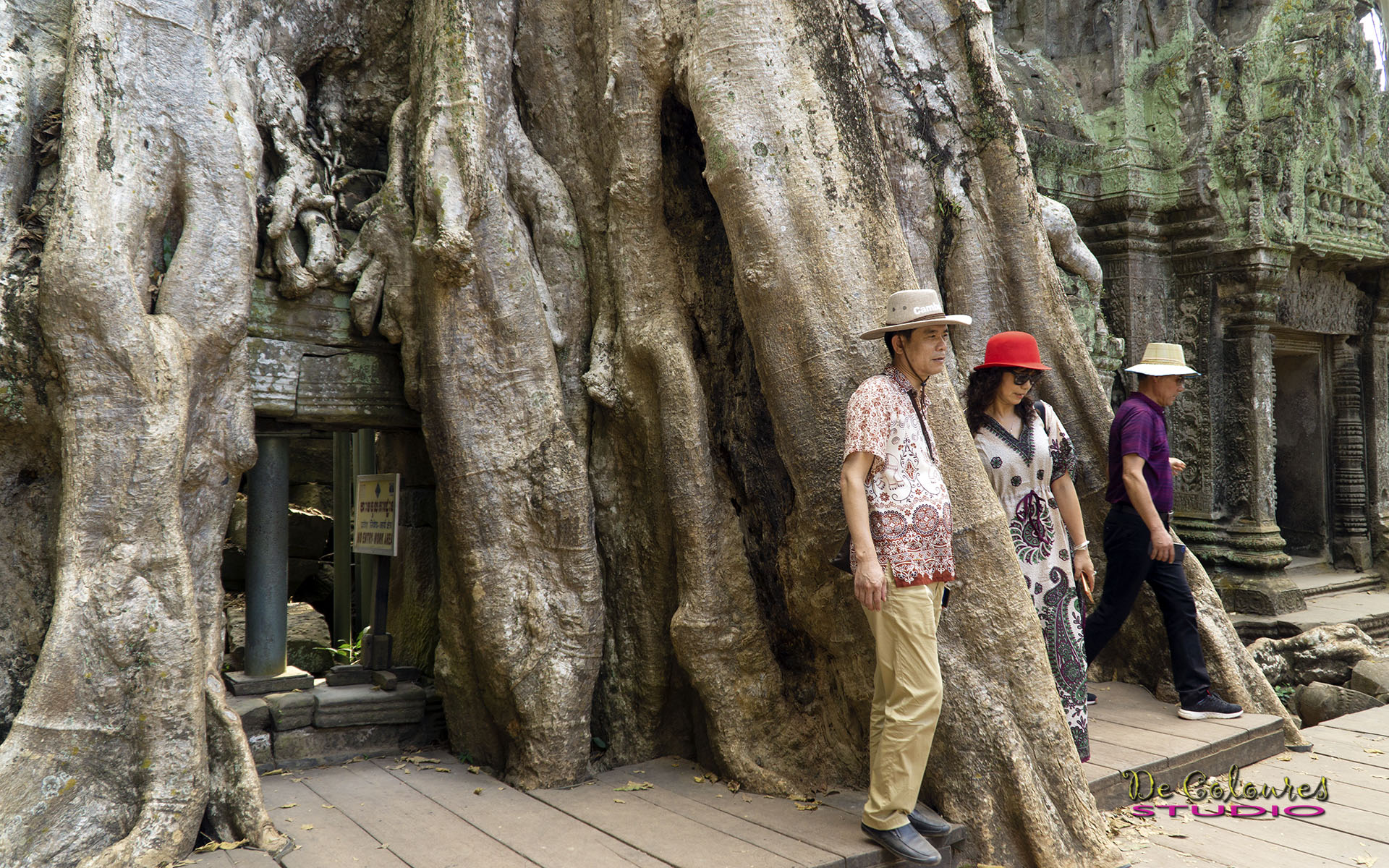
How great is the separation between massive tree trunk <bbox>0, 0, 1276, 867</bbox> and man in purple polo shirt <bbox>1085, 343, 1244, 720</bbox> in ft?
0.88

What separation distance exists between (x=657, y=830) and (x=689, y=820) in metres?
0.13

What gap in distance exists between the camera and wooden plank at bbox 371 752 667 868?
9.76 ft

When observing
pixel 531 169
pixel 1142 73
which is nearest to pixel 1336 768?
pixel 531 169

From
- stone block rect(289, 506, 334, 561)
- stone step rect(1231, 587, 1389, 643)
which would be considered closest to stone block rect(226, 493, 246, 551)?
stone block rect(289, 506, 334, 561)

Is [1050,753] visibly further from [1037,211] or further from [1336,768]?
[1037,211]

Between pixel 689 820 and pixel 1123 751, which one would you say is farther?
pixel 1123 751

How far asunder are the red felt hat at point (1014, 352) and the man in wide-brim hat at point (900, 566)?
63 centimetres

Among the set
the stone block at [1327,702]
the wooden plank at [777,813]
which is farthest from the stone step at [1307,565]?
the wooden plank at [777,813]

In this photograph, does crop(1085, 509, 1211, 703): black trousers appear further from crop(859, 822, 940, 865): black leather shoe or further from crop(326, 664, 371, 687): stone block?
crop(326, 664, 371, 687): stone block

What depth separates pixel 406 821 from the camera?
3.34 m

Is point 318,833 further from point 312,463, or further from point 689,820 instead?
point 312,463

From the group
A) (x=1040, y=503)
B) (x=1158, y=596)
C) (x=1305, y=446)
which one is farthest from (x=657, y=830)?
(x=1305, y=446)

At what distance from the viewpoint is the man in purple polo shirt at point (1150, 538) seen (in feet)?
13.9

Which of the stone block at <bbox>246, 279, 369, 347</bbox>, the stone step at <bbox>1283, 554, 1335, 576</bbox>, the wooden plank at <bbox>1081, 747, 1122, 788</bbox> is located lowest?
the wooden plank at <bbox>1081, 747, 1122, 788</bbox>
